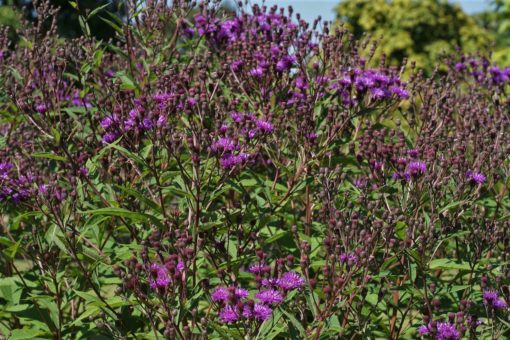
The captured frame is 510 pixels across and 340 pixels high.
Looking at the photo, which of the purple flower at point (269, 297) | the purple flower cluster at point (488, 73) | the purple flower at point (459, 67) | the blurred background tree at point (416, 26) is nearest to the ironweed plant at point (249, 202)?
the purple flower at point (269, 297)

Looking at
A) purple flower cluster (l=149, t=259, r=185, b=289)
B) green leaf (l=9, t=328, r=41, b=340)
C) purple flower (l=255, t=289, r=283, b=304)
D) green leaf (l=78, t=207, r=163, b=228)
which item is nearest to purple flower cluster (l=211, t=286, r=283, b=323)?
purple flower (l=255, t=289, r=283, b=304)

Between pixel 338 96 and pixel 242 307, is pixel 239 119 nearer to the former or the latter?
pixel 338 96

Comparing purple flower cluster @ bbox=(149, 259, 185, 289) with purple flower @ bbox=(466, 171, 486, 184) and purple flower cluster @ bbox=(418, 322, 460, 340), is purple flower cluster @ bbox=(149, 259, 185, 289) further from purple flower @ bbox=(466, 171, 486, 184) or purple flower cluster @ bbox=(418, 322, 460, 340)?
purple flower @ bbox=(466, 171, 486, 184)

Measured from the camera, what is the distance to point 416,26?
17.0 metres

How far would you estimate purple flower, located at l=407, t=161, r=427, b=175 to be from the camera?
3191 mm

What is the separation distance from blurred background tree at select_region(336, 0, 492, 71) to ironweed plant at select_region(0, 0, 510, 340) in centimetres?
1229

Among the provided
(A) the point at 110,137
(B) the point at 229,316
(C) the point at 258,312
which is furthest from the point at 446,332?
(A) the point at 110,137

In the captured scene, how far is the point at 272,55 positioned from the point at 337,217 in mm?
1718

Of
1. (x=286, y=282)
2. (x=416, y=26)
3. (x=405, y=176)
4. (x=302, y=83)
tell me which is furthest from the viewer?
(x=416, y=26)

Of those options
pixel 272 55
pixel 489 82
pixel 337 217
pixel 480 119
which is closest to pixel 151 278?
pixel 337 217

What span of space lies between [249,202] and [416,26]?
14.2 metres

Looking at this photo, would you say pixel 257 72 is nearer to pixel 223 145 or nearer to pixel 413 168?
pixel 223 145

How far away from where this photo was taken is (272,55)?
428 centimetres

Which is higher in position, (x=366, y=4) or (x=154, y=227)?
(x=366, y=4)
